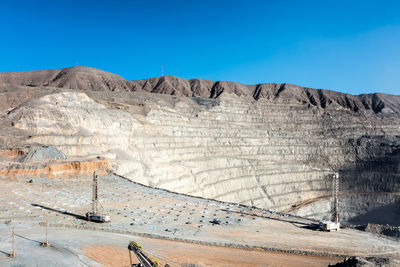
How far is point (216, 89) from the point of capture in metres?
98.1

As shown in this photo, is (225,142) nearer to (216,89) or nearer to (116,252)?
(216,89)

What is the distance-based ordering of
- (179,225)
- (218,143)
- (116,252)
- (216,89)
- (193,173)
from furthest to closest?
(216,89)
(218,143)
(193,173)
(179,225)
(116,252)

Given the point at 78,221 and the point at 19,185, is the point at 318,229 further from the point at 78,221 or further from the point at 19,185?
the point at 19,185

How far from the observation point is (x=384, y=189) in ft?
190

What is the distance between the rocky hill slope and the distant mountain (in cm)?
184

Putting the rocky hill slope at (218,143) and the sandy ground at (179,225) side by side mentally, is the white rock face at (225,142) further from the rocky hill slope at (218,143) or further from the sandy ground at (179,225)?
the sandy ground at (179,225)

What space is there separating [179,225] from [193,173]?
1102 inches

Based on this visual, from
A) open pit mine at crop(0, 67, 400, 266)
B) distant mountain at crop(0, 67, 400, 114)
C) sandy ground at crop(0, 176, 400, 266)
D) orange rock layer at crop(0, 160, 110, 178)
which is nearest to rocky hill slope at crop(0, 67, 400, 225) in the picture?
orange rock layer at crop(0, 160, 110, 178)

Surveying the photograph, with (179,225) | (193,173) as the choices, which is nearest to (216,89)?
(193,173)

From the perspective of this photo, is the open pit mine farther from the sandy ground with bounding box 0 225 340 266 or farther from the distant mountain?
the distant mountain

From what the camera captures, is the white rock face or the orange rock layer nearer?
the orange rock layer

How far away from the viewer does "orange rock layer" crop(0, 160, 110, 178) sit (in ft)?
93.0

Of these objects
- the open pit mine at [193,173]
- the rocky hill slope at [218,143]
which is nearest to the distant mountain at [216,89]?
the open pit mine at [193,173]

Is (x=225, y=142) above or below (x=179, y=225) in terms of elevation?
above
